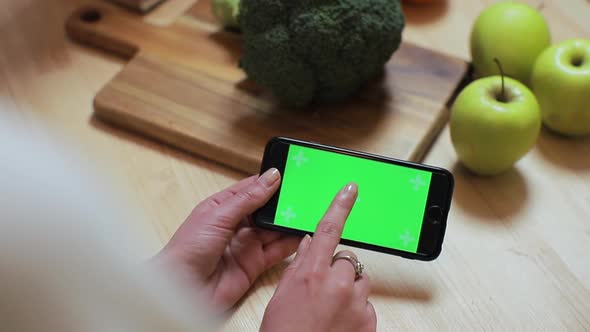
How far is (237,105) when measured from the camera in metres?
0.79

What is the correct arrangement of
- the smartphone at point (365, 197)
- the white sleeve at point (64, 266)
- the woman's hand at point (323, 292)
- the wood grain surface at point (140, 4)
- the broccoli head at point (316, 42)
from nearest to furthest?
the white sleeve at point (64, 266) → the woman's hand at point (323, 292) → the smartphone at point (365, 197) → the broccoli head at point (316, 42) → the wood grain surface at point (140, 4)

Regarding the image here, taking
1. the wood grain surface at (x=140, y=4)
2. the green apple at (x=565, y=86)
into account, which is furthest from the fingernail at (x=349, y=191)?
the wood grain surface at (x=140, y=4)

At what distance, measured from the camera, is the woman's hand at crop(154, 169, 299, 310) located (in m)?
0.59

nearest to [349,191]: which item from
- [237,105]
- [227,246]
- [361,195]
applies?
[361,195]

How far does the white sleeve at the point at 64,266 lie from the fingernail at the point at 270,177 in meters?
0.33

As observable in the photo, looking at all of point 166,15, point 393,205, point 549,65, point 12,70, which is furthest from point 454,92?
point 12,70

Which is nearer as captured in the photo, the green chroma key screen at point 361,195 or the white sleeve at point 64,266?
the white sleeve at point 64,266

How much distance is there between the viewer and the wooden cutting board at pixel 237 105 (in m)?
0.75

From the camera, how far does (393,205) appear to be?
0.62m

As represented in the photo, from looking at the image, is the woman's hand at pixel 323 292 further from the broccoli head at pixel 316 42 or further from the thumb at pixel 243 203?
the broccoli head at pixel 316 42

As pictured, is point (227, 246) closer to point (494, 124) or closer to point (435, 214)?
point (435, 214)

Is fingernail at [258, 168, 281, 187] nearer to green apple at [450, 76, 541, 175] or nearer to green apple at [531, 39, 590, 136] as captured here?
green apple at [450, 76, 541, 175]

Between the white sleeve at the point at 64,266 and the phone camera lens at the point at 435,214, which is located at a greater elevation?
the white sleeve at the point at 64,266

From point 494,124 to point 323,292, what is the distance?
0.93 feet
